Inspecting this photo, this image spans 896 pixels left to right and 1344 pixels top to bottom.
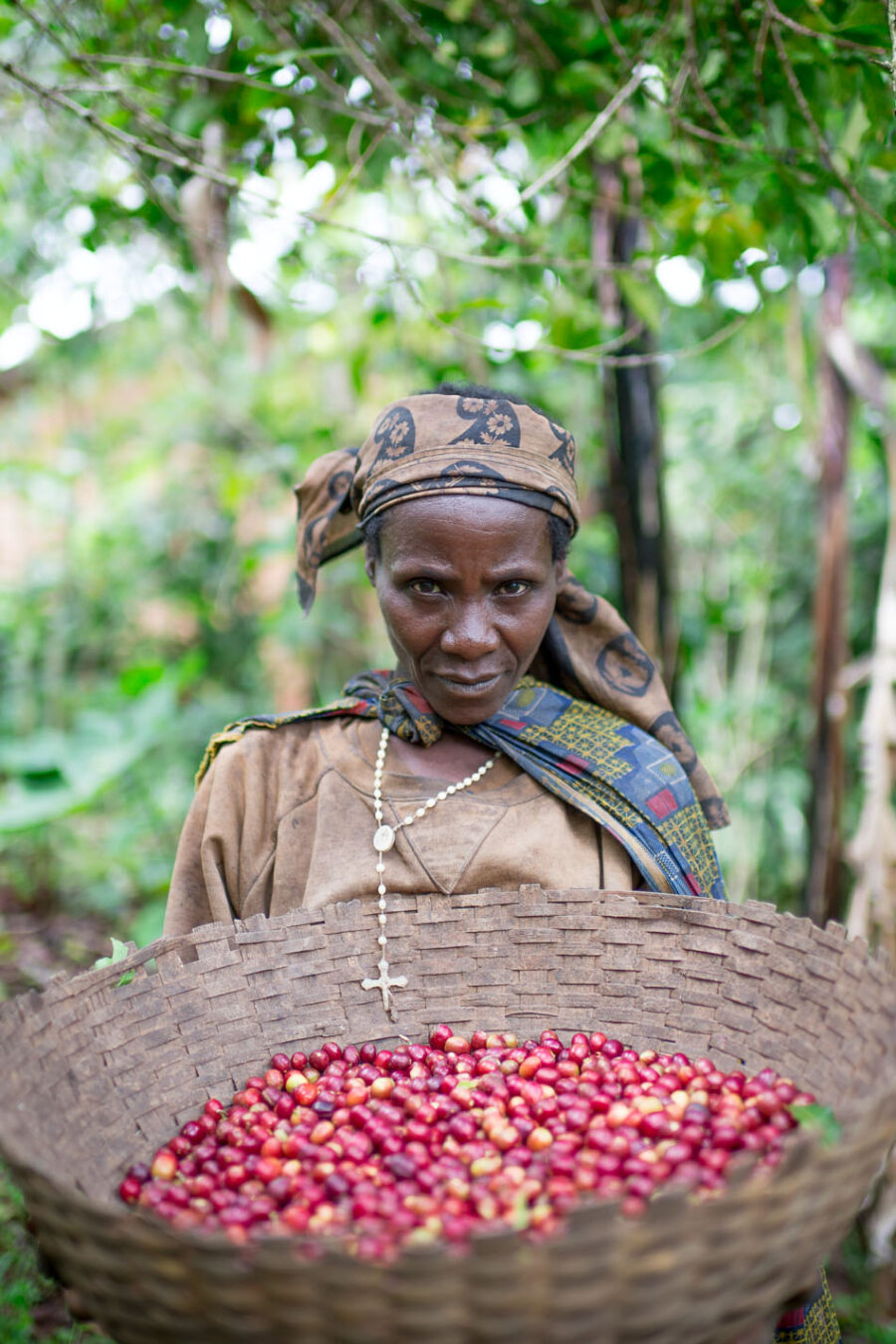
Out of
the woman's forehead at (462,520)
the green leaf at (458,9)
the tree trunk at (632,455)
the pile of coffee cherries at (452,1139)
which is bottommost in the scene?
the pile of coffee cherries at (452,1139)

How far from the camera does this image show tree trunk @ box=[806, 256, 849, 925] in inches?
143

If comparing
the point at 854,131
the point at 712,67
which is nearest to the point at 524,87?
the point at 712,67

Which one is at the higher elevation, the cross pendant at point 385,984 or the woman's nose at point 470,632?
the woman's nose at point 470,632

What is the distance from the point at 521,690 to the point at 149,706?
339cm

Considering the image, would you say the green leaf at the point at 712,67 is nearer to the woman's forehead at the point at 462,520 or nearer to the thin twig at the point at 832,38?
the thin twig at the point at 832,38

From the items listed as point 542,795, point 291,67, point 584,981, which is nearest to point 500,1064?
point 584,981

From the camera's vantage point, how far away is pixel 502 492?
175 centimetres

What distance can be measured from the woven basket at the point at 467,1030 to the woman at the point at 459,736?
0.14 m

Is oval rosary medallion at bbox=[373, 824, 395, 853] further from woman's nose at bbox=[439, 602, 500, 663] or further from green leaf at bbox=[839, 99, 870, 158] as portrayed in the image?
green leaf at bbox=[839, 99, 870, 158]

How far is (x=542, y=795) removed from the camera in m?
2.00

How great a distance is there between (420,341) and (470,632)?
3.26 metres

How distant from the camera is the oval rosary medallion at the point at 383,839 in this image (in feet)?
6.25

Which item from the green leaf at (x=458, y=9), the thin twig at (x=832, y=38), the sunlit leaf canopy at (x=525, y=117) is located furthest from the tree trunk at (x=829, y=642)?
the thin twig at (x=832, y=38)

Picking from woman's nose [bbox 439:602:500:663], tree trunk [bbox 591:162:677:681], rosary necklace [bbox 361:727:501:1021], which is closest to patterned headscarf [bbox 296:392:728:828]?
woman's nose [bbox 439:602:500:663]
